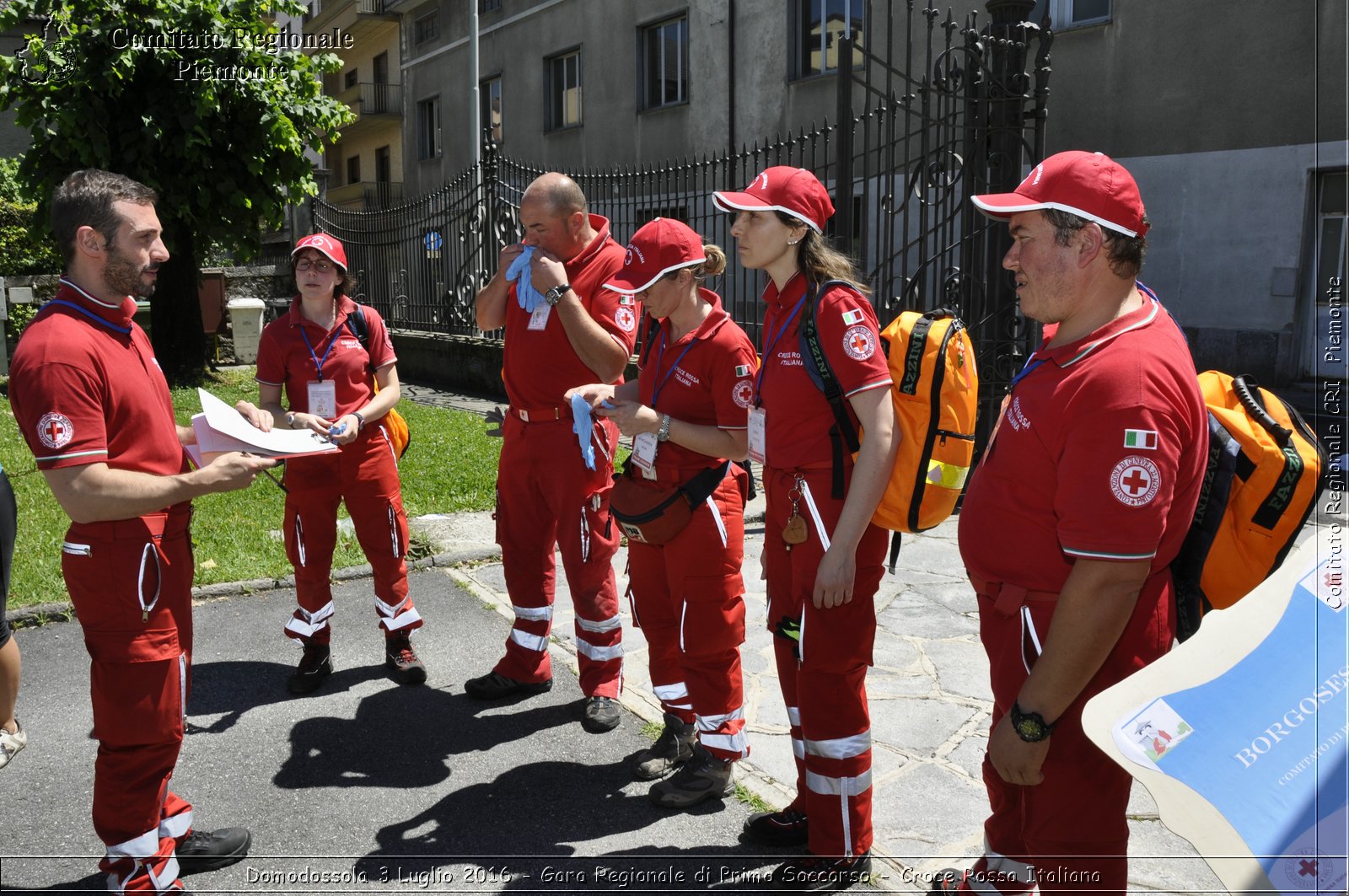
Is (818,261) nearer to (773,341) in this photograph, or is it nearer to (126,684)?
(773,341)

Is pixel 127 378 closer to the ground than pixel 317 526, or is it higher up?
higher up

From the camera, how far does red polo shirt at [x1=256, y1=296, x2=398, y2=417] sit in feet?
15.8

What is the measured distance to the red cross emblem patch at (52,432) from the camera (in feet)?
9.18

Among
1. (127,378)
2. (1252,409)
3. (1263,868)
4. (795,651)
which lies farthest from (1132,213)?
(127,378)

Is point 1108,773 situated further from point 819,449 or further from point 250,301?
point 250,301

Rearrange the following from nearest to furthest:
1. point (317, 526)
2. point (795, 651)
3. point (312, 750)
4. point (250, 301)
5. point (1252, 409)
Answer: point (1252, 409) → point (795, 651) → point (312, 750) → point (317, 526) → point (250, 301)

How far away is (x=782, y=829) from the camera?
137 inches

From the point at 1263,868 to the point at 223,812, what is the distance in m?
3.46

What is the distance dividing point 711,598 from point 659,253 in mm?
1244

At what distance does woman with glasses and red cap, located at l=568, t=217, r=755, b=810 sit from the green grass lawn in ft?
11.9

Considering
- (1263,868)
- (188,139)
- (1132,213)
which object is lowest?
(1263,868)

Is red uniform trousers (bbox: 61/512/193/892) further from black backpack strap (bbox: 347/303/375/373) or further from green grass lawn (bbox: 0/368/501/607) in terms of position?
green grass lawn (bbox: 0/368/501/607)

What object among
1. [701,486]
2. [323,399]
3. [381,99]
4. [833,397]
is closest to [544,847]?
[701,486]

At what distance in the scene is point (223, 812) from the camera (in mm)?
3748
